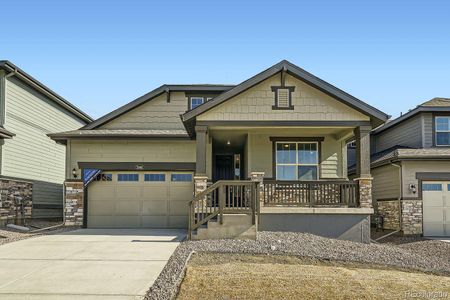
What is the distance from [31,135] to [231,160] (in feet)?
30.0

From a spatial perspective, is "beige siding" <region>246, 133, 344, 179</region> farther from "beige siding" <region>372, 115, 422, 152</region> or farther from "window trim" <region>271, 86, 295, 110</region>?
"beige siding" <region>372, 115, 422, 152</region>

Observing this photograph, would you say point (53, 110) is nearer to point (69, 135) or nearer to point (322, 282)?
point (69, 135)

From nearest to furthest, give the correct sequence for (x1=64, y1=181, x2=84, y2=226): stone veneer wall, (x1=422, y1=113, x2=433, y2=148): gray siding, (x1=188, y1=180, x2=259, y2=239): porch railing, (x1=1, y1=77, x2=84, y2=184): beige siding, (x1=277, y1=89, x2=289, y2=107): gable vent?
(x1=188, y1=180, x2=259, y2=239): porch railing
(x1=277, y1=89, x2=289, y2=107): gable vent
(x1=64, y1=181, x2=84, y2=226): stone veneer wall
(x1=1, y1=77, x2=84, y2=184): beige siding
(x1=422, y1=113, x2=433, y2=148): gray siding

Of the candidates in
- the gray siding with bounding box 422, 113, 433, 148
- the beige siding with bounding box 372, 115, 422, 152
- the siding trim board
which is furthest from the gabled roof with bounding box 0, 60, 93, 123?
the gray siding with bounding box 422, 113, 433, 148

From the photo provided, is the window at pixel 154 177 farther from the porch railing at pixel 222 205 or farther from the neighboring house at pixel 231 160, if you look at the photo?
the porch railing at pixel 222 205

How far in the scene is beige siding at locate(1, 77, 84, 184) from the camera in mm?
17672

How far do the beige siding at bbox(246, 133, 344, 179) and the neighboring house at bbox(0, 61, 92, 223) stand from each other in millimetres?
9173

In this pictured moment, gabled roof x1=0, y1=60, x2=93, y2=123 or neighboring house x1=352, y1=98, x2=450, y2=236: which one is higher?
gabled roof x1=0, y1=60, x2=93, y2=123

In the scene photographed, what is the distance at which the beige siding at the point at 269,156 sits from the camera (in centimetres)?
1622

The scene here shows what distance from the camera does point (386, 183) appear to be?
738 inches

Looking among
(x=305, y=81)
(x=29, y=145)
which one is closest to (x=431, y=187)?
(x=305, y=81)

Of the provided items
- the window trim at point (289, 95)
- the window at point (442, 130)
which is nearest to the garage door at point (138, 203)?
the window trim at point (289, 95)

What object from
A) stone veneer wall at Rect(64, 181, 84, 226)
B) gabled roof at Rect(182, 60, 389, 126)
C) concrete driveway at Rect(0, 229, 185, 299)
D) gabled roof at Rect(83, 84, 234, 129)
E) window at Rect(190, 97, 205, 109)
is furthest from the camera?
window at Rect(190, 97, 205, 109)

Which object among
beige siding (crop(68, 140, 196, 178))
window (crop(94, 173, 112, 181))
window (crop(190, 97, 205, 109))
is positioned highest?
window (crop(190, 97, 205, 109))
